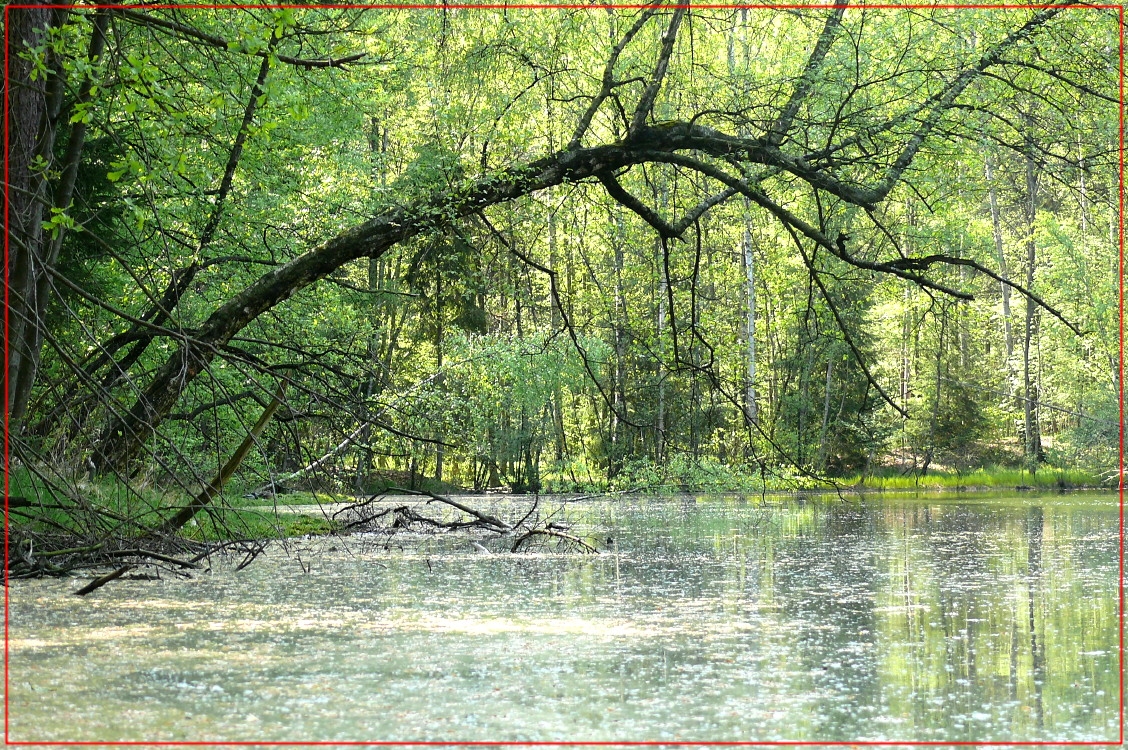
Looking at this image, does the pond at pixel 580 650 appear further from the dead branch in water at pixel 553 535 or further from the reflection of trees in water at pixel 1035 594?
the dead branch in water at pixel 553 535

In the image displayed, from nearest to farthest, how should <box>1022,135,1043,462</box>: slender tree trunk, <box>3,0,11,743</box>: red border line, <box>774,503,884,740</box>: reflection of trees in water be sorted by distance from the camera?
<box>774,503,884,740</box>: reflection of trees in water
<box>3,0,11,743</box>: red border line
<box>1022,135,1043,462</box>: slender tree trunk

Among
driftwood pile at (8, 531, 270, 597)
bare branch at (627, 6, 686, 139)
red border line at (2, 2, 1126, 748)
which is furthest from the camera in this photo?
bare branch at (627, 6, 686, 139)

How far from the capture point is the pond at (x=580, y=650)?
3.26 metres

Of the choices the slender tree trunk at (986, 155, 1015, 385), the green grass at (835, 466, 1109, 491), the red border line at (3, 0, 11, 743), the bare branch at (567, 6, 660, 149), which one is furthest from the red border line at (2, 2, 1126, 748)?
the slender tree trunk at (986, 155, 1015, 385)

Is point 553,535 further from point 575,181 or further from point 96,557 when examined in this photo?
point 96,557

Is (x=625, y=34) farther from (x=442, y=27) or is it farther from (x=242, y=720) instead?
(x=242, y=720)

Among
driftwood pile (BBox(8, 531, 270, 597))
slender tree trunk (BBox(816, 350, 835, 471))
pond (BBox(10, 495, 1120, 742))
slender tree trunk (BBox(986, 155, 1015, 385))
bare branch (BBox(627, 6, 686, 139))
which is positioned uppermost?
slender tree trunk (BBox(986, 155, 1015, 385))

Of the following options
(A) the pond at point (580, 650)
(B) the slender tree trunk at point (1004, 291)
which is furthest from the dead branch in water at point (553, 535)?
(B) the slender tree trunk at point (1004, 291)

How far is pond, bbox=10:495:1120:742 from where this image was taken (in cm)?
326

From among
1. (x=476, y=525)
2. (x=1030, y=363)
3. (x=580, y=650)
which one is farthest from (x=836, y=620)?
(x=1030, y=363)

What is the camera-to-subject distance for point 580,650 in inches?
172

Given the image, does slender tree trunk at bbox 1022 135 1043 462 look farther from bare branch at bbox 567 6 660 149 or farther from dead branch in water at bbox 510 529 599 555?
bare branch at bbox 567 6 660 149

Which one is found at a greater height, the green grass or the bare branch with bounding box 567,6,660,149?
the bare branch with bounding box 567,6,660,149

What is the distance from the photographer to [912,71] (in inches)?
249
